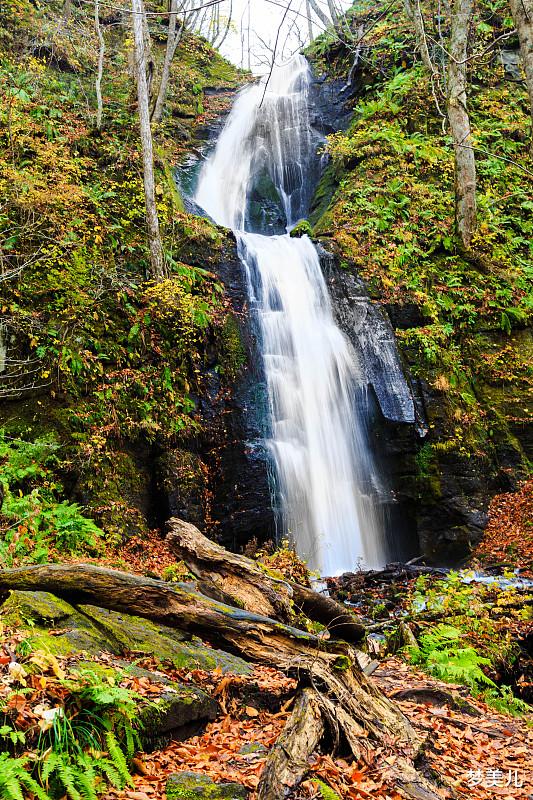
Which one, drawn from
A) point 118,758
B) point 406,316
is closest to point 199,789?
point 118,758

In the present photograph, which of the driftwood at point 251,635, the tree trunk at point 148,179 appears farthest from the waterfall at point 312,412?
the driftwood at point 251,635

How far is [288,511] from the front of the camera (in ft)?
31.2

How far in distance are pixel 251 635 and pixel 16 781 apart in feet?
6.25

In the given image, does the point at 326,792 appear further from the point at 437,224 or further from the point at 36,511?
the point at 437,224

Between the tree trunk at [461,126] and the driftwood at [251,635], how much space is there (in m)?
11.9

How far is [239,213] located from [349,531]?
10.9 m

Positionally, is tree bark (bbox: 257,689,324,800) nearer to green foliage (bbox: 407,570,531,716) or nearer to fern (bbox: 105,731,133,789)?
fern (bbox: 105,731,133,789)

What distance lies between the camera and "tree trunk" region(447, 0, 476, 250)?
12.0 metres

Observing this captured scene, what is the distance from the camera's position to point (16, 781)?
171 centimetres

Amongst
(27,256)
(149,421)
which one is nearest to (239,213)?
(27,256)

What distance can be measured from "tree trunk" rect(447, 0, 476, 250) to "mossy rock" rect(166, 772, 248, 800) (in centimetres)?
1288

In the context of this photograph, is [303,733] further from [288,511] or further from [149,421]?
[288,511]

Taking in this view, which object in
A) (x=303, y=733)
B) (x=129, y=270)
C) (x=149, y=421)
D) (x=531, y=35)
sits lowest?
(x=303, y=733)

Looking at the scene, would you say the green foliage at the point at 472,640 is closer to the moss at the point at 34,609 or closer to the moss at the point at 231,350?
the moss at the point at 34,609
